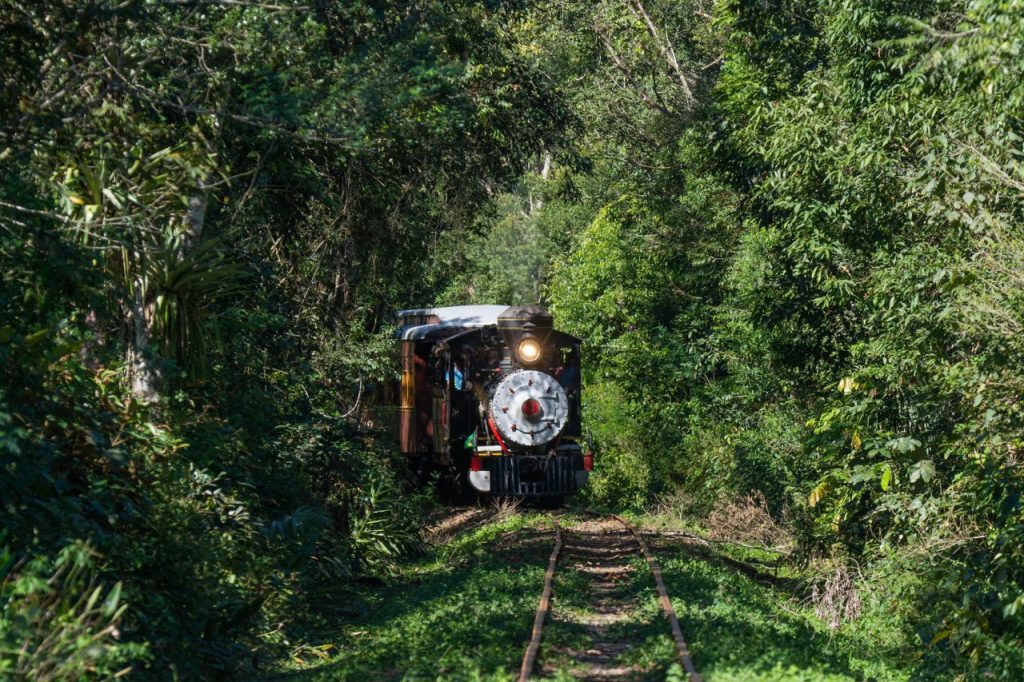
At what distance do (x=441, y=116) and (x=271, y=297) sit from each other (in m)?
3.27

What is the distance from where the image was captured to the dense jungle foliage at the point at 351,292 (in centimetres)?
899

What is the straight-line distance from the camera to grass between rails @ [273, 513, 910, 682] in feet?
32.1

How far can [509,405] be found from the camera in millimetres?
21172

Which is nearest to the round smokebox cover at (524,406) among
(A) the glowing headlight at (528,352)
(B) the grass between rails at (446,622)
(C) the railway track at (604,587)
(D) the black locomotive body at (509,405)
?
(D) the black locomotive body at (509,405)

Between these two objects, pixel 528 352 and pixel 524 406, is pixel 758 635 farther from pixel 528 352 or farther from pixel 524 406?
pixel 528 352

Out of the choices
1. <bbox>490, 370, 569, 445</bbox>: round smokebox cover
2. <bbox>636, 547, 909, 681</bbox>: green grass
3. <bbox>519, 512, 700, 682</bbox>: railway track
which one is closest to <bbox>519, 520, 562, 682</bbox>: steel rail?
<bbox>519, 512, 700, 682</bbox>: railway track

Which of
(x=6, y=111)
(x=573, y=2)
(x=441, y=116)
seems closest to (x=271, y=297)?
(x=441, y=116)

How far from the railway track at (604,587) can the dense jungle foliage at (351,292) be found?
231cm

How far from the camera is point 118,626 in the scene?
26.7 ft

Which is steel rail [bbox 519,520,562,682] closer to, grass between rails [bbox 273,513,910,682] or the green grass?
grass between rails [bbox 273,513,910,682]

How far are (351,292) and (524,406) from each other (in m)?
3.66

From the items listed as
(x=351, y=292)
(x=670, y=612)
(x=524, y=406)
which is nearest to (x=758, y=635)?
(x=670, y=612)

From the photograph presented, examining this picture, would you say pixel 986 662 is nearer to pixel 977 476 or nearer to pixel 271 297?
pixel 977 476

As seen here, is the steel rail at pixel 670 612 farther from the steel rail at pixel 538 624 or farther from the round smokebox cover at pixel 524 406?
the round smokebox cover at pixel 524 406
